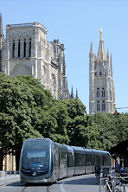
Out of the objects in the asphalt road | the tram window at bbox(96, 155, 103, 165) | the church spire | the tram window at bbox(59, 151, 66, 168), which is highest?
the church spire

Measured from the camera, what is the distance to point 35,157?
24.8m

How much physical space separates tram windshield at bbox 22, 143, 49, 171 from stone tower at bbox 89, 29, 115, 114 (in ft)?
365

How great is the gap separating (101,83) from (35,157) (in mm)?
118136

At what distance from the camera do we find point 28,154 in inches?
981

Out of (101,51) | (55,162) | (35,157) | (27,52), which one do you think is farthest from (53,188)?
(101,51)

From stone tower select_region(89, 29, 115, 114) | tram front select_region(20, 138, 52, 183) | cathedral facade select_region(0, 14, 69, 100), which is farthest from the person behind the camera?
stone tower select_region(89, 29, 115, 114)

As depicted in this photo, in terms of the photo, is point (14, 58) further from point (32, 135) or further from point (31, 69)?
point (32, 135)

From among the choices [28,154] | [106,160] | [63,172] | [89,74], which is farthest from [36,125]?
[89,74]

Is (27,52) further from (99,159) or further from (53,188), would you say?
(53,188)

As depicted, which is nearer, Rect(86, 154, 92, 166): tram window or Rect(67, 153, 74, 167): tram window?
Rect(67, 153, 74, 167): tram window

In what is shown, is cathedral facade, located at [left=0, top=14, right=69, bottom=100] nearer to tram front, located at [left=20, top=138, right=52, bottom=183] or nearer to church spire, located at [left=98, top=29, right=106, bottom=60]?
church spire, located at [left=98, top=29, right=106, bottom=60]

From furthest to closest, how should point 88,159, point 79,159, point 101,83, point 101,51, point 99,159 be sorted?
point 101,51, point 101,83, point 99,159, point 88,159, point 79,159

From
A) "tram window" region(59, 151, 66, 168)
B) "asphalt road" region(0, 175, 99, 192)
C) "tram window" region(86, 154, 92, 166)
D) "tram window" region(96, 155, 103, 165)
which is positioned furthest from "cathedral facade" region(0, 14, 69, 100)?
"asphalt road" region(0, 175, 99, 192)

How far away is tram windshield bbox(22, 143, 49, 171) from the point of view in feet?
80.1
